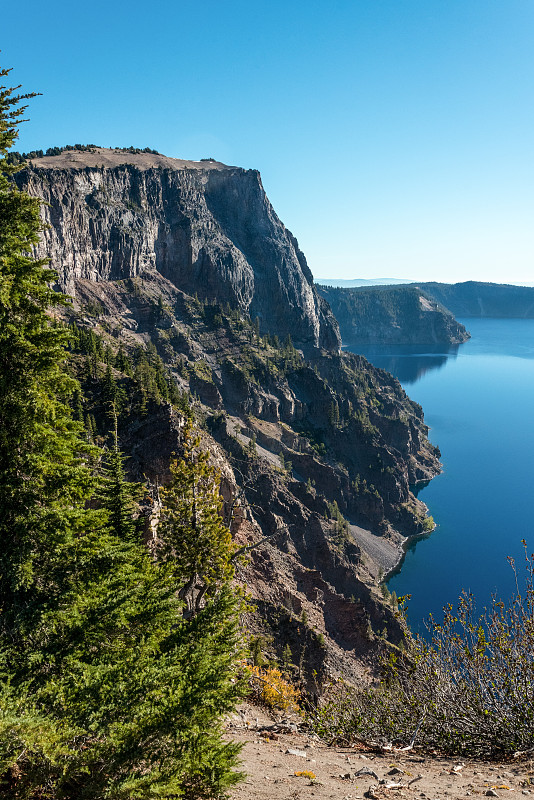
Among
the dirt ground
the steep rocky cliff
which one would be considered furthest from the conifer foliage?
the steep rocky cliff

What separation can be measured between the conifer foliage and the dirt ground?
233cm

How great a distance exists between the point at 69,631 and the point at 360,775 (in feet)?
30.5

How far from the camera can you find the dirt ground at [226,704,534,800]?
1180 cm

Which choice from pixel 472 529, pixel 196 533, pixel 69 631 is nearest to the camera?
pixel 69 631

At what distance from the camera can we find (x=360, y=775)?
13.4 metres

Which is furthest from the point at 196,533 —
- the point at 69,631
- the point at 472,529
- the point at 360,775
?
the point at 472,529

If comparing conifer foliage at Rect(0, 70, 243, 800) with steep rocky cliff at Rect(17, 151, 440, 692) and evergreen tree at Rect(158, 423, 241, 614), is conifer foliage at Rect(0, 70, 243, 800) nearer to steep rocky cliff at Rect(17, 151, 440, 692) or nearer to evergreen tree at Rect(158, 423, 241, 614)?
evergreen tree at Rect(158, 423, 241, 614)

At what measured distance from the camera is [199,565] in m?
23.9

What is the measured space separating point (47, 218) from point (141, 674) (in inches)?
6442

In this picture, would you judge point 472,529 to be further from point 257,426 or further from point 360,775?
point 360,775

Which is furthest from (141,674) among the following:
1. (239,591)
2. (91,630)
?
(239,591)

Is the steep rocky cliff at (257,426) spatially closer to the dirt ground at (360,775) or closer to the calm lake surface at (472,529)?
the calm lake surface at (472,529)

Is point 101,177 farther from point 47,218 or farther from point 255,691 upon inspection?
point 255,691

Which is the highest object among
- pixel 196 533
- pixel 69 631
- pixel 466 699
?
pixel 69 631
